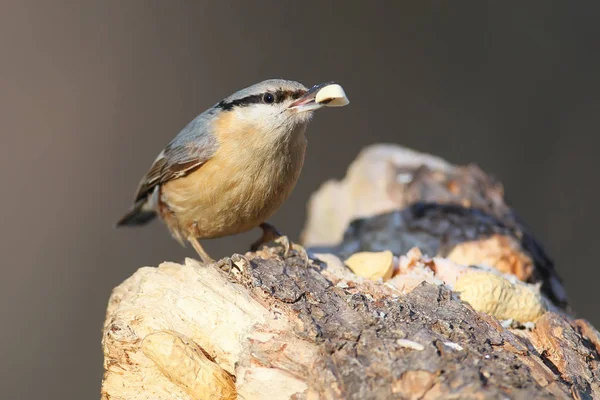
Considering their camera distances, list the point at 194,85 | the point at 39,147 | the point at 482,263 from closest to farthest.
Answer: the point at 482,263 < the point at 39,147 < the point at 194,85

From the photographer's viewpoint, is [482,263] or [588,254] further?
[588,254]

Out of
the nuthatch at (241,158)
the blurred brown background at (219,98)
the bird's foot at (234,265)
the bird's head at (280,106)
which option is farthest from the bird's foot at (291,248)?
the blurred brown background at (219,98)

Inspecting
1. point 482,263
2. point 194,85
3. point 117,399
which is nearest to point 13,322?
point 194,85

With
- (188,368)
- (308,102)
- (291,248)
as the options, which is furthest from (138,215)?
(188,368)

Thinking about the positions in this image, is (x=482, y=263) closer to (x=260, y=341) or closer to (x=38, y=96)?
(x=260, y=341)

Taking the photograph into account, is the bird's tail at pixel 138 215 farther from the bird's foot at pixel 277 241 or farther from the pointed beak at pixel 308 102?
the pointed beak at pixel 308 102

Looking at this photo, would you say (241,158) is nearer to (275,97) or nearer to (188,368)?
(275,97)

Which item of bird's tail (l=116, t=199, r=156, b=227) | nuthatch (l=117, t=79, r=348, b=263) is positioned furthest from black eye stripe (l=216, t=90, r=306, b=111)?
bird's tail (l=116, t=199, r=156, b=227)
